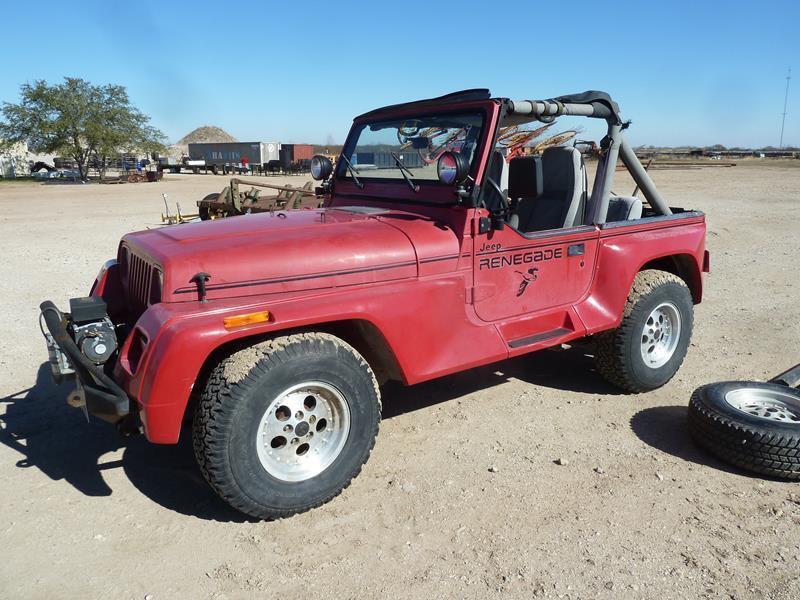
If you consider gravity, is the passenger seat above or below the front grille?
above

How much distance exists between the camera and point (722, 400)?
3.92 m

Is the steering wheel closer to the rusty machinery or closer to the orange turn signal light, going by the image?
the orange turn signal light

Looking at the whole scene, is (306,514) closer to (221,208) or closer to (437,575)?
(437,575)

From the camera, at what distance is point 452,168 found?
3.68m

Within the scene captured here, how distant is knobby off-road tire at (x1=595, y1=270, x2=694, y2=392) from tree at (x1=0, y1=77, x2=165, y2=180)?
126 ft

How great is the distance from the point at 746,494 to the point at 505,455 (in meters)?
1.34

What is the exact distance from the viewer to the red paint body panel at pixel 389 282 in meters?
2.95

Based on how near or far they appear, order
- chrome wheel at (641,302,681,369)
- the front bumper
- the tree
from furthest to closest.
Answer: the tree < chrome wheel at (641,302,681,369) < the front bumper

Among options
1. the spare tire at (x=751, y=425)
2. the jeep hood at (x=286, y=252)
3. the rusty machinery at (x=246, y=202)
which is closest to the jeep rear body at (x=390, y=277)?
the jeep hood at (x=286, y=252)

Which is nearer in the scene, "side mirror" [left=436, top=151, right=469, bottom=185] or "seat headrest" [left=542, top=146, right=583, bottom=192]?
"side mirror" [left=436, top=151, right=469, bottom=185]

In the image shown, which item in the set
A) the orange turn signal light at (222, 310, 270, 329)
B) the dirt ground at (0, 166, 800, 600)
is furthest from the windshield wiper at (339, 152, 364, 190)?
the orange turn signal light at (222, 310, 270, 329)

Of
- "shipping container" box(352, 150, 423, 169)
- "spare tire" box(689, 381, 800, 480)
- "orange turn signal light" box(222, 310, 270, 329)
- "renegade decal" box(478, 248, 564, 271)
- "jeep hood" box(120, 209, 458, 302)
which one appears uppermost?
"shipping container" box(352, 150, 423, 169)

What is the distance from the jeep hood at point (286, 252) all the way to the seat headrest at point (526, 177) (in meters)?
0.55

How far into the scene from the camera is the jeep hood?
3.12 metres
